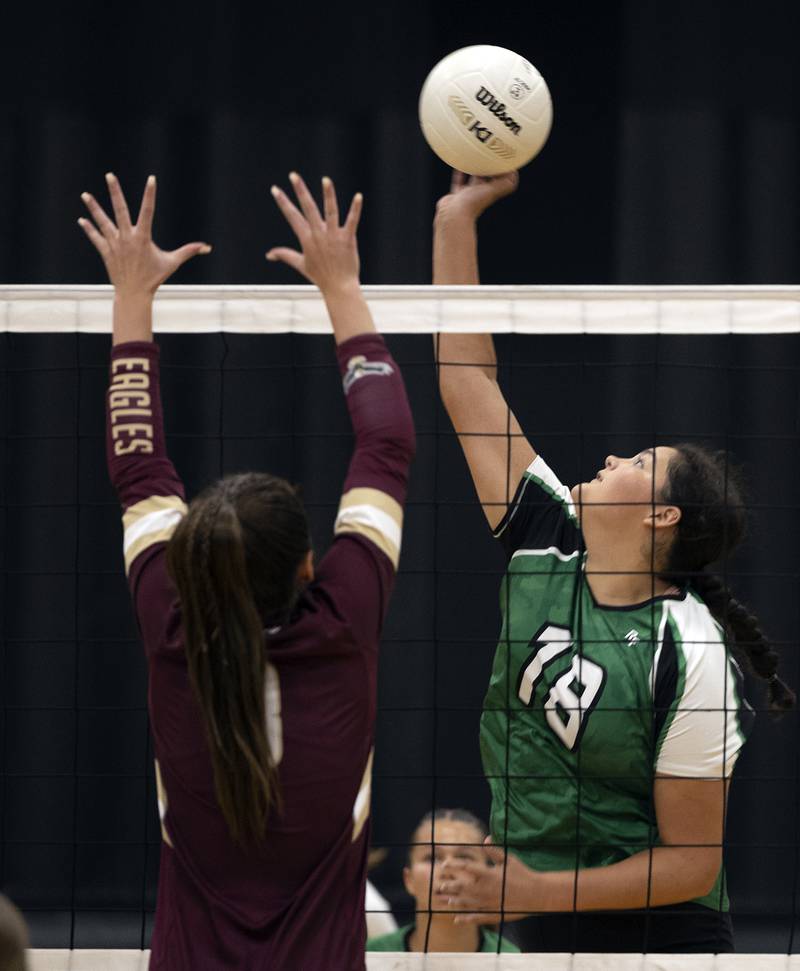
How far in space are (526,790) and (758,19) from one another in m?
3.68

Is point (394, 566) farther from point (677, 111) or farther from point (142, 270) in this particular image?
point (677, 111)

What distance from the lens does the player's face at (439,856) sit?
9.29 feet

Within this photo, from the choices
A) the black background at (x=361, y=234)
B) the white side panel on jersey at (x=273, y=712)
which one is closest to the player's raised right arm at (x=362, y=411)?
the white side panel on jersey at (x=273, y=712)

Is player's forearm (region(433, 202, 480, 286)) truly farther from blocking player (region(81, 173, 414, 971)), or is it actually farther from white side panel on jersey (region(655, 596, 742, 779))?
blocking player (region(81, 173, 414, 971))

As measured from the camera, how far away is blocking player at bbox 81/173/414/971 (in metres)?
2.00

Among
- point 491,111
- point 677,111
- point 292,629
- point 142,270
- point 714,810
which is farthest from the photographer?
point 677,111

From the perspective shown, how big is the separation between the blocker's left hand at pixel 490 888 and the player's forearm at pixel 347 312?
3.09 feet

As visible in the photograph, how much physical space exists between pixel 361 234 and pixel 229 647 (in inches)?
147

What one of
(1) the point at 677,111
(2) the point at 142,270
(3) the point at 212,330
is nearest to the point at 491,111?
(3) the point at 212,330

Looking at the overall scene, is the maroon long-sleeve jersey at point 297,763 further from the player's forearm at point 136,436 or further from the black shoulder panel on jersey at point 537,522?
the black shoulder panel on jersey at point 537,522

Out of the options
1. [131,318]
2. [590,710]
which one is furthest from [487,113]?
[590,710]

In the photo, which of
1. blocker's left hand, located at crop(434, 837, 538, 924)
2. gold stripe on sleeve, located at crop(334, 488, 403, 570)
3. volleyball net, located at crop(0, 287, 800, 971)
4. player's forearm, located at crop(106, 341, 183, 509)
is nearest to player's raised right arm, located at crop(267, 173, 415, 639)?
gold stripe on sleeve, located at crop(334, 488, 403, 570)

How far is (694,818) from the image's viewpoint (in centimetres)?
273

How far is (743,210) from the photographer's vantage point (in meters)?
5.55
